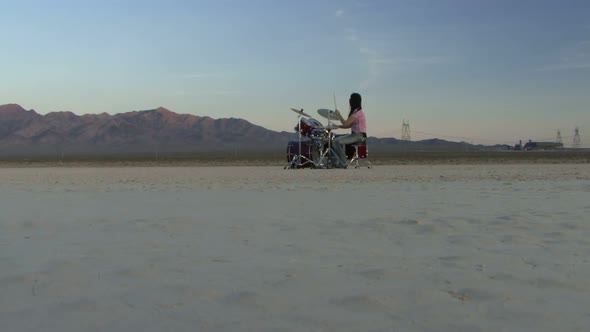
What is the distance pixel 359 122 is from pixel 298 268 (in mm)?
12087

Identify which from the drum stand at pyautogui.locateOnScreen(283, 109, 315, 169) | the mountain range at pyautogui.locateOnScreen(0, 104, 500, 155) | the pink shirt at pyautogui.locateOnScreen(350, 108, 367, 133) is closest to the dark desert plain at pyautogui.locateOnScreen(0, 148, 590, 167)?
the drum stand at pyautogui.locateOnScreen(283, 109, 315, 169)

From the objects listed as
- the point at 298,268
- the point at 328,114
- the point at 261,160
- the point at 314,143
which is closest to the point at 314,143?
the point at 314,143

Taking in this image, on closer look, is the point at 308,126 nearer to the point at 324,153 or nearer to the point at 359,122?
the point at 324,153

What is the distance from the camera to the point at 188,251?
338 cm

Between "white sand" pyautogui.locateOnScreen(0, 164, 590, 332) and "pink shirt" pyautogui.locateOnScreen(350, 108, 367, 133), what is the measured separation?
9188mm

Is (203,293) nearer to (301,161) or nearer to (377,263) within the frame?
(377,263)

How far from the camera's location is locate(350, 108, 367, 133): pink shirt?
14586mm

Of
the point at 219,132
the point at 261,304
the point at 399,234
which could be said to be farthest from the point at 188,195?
the point at 219,132

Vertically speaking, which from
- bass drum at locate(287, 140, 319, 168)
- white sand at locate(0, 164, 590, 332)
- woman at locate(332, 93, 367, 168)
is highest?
woman at locate(332, 93, 367, 168)

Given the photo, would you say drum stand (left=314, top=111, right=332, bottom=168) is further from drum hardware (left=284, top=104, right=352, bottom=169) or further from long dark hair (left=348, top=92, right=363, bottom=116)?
long dark hair (left=348, top=92, right=363, bottom=116)

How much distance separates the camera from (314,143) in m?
15.5

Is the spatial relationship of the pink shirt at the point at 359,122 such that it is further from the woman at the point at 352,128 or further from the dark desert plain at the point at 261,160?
the dark desert plain at the point at 261,160

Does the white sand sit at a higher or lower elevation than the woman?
lower

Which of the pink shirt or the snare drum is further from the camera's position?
the snare drum
